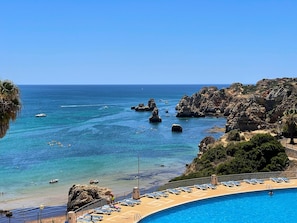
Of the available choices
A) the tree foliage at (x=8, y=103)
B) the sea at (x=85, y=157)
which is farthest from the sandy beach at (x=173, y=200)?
the sea at (x=85, y=157)

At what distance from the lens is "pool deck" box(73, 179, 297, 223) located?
2358 centimetres

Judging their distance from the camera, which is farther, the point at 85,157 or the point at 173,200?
the point at 85,157

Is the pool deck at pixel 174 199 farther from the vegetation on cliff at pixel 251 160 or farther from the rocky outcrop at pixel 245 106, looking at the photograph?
the rocky outcrop at pixel 245 106

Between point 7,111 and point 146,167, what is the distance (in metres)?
35.8

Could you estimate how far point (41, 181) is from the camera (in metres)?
47.2

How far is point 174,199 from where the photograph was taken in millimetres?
27250

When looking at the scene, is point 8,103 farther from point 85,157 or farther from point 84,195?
point 85,157

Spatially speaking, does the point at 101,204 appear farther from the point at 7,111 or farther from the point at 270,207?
the point at 270,207

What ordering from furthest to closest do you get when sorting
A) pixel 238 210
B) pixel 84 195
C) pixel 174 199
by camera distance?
pixel 84 195
pixel 174 199
pixel 238 210

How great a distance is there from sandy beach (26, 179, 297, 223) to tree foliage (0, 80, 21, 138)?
7.39m

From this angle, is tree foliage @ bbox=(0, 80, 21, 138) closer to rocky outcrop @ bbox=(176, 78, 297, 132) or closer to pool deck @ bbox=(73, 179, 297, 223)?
pool deck @ bbox=(73, 179, 297, 223)

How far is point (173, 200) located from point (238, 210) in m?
4.30

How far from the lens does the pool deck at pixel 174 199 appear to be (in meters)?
23.6

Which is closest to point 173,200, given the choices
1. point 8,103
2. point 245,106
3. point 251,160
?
point 8,103
